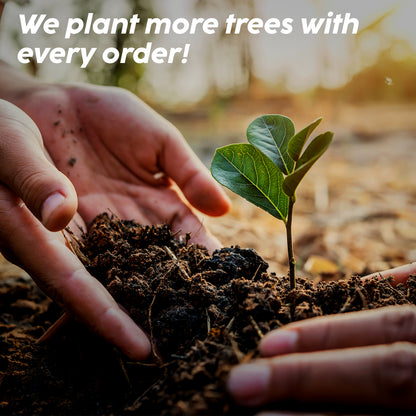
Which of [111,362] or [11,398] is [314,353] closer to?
[111,362]

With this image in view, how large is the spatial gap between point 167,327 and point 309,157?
0.70 metres

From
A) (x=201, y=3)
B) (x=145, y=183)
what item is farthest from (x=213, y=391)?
(x=201, y=3)

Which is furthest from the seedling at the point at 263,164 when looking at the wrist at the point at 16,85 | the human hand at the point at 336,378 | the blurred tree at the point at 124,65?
the blurred tree at the point at 124,65

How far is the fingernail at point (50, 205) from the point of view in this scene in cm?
118

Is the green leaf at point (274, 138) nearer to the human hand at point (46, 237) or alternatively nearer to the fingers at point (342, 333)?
the fingers at point (342, 333)

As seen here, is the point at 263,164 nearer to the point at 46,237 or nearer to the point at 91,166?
the point at 46,237

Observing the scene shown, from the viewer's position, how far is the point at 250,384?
0.90 metres

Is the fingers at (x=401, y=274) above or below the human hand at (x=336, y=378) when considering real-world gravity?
above

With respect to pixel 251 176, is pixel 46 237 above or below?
below

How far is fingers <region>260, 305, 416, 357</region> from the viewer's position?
992 millimetres

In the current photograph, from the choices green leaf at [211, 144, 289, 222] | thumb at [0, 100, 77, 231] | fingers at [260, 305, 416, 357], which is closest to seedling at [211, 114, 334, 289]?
green leaf at [211, 144, 289, 222]

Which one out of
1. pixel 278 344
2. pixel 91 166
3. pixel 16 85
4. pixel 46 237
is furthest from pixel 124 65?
pixel 278 344

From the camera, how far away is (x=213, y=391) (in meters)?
0.97

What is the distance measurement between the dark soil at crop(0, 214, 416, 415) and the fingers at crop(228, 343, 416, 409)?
3.3 inches
